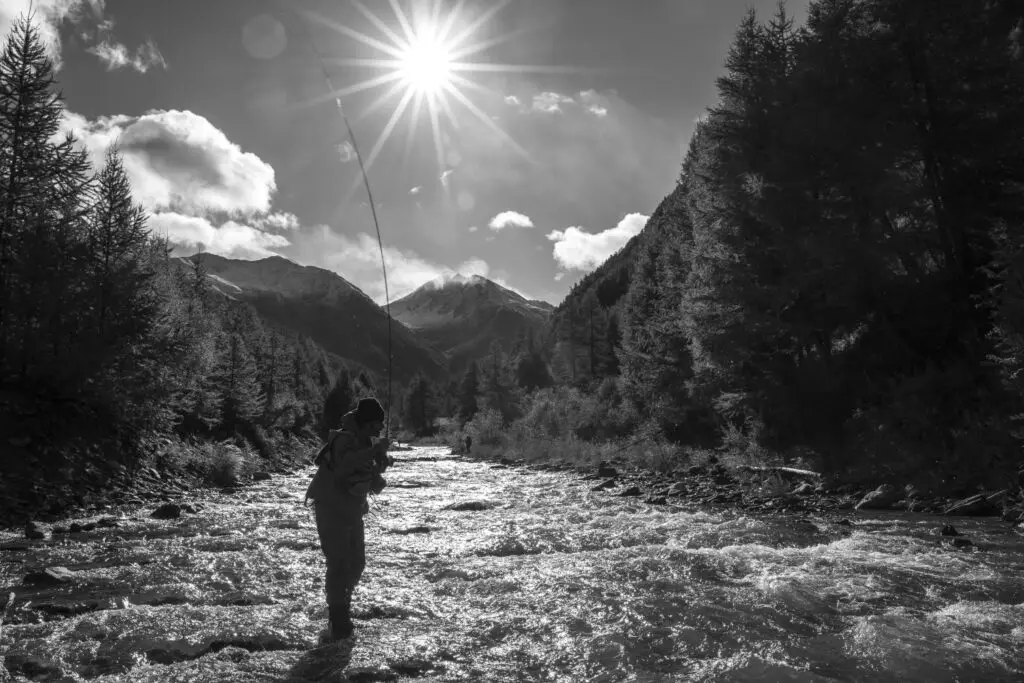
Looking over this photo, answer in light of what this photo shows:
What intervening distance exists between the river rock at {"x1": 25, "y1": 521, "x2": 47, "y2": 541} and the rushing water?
1.37 feet

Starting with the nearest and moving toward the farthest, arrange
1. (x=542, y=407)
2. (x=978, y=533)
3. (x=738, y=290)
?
(x=978, y=533) → (x=738, y=290) → (x=542, y=407)

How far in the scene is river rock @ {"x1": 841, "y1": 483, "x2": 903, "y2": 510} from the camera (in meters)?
11.9

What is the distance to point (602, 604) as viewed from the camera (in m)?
6.43

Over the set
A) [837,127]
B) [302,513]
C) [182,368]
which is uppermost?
[837,127]

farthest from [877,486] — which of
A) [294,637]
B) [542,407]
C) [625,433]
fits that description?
[542,407]

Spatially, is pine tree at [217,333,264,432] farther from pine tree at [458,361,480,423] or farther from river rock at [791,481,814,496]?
pine tree at [458,361,480,423]

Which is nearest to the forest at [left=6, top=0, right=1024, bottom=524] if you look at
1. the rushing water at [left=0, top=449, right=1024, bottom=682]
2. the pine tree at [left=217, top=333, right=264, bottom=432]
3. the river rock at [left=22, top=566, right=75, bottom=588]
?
the rushing water at [left=0, top=449, right=1024, bottom=682]

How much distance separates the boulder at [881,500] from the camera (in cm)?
1193

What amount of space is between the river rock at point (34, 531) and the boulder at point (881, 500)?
1528 cm

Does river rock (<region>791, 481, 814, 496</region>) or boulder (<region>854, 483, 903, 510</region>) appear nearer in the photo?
boulder (<region>854, 483, 903, 510</region>)

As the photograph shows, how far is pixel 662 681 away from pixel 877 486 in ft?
36.6

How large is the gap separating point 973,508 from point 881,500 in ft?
6.00

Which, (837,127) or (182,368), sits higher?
(837,127)

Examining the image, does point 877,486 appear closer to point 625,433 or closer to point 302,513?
point 302,513
